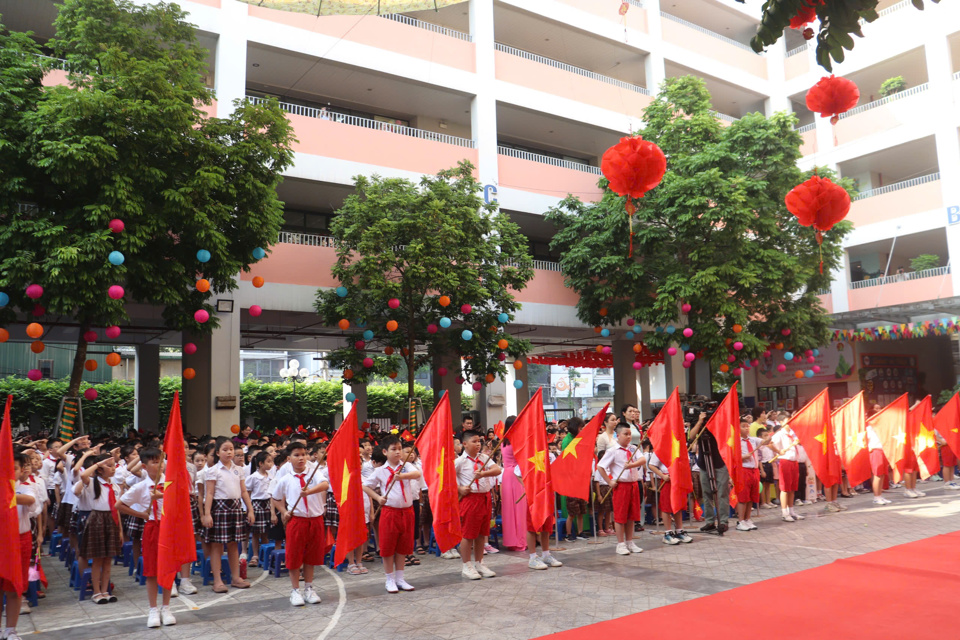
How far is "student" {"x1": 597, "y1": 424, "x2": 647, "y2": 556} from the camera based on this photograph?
8789mm

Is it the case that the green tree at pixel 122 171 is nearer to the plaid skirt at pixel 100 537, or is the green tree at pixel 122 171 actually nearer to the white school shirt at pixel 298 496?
the plaid skirt at pixel 100 537

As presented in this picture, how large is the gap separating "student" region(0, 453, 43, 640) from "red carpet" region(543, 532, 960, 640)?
4.08 metres

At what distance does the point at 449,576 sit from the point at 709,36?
Answer: 19.8 metres

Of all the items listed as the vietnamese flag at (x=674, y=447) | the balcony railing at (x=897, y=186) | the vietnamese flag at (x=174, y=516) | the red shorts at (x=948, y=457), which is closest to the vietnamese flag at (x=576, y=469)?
the vietnamese flag at (x=674, y=447)

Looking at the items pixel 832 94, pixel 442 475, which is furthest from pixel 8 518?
pixel 832 94

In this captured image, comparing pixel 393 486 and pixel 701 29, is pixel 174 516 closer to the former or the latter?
pixel 393 486

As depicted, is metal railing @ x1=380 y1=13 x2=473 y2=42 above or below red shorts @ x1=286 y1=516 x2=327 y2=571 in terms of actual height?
above

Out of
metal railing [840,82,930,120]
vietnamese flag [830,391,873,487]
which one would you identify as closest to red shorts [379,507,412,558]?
vietnamese flag [830,391,873,487]

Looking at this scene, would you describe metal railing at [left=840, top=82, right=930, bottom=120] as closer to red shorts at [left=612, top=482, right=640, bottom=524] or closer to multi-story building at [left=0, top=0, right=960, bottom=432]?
multi-story building at [left=0, top=0, right=960, bottom=432]

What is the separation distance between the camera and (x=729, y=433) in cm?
994

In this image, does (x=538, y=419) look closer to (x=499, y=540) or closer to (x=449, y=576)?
(x=449, y=576)

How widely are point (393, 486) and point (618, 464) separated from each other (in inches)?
113

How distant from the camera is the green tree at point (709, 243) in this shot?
52.0ft

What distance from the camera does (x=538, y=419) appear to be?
26.8 feet
